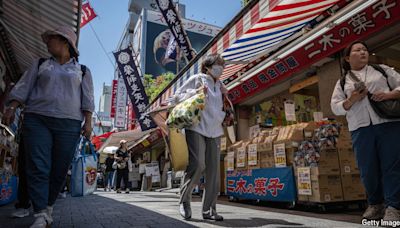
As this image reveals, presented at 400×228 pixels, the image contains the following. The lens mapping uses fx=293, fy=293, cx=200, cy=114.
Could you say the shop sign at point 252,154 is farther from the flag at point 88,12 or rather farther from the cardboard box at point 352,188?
the flag at point 88,12

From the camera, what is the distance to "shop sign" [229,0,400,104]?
15.0 feet

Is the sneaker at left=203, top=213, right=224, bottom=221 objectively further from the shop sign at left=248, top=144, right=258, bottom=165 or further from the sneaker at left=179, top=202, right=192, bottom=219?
the shop sign at left=248, top=144, right=258, bottom=165

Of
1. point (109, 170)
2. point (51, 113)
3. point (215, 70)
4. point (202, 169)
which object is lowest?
point (202, 169)

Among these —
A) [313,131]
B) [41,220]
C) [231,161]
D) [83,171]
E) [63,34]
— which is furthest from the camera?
[83,171]

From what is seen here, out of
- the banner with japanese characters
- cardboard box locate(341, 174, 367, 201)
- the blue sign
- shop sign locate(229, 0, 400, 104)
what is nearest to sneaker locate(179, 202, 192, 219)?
the blue sign

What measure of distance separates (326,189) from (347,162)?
0.67 m

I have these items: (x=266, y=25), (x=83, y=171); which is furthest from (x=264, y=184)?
(x=83, y=171)

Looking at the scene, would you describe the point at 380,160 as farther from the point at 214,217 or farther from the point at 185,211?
the point at 185,211

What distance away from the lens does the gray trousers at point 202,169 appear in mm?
3318

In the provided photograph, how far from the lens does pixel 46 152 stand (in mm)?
2617

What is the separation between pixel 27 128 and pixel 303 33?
16.4ft

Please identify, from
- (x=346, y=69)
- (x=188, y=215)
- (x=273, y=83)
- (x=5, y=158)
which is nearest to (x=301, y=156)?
(x=346, y=69)

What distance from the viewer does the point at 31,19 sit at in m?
5.96

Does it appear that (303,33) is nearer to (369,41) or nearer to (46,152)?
(369,41)
